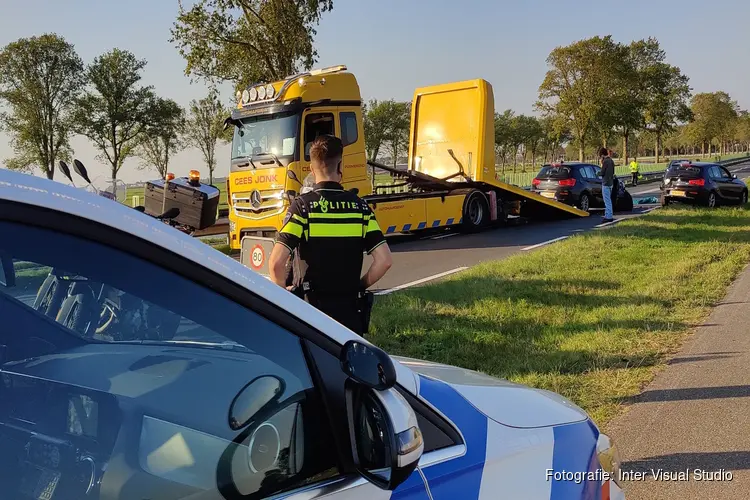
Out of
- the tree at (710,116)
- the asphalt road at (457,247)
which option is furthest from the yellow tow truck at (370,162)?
the tree at (710,116)

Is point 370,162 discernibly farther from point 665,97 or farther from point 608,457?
point 665,97

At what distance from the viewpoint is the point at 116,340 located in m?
1.58

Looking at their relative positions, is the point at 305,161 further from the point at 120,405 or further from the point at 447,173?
the point at 120,405

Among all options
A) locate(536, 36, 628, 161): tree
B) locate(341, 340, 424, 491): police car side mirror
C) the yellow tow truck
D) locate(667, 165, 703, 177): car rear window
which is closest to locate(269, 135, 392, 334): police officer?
locate(341, 340, 424, 491): police car side mirror

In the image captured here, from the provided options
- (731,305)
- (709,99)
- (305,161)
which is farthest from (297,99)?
(709,99)

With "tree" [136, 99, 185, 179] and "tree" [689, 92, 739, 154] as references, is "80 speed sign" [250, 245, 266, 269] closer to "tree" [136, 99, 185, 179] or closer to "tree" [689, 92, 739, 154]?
"tree" [136, 99, 185, 179]

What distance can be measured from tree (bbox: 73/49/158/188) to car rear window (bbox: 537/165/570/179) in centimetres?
1894

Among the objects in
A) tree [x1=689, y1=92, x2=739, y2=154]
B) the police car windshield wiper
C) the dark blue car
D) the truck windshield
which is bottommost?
the police car windshield wiper

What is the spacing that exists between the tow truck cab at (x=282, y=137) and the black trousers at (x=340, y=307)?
7655mm

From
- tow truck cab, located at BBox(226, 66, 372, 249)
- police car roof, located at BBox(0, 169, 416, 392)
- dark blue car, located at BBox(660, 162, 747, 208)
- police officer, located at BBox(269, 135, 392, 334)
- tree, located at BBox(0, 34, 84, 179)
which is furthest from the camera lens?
tree, located at BBox(0, 34, 84, 179)

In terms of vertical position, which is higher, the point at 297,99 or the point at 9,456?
the point at 297,99

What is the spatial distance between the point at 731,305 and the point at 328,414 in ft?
22.1

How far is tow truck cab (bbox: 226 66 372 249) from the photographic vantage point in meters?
11.2

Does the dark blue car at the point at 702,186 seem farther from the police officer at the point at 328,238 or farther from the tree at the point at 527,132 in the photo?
the tree at the point at 527,132
